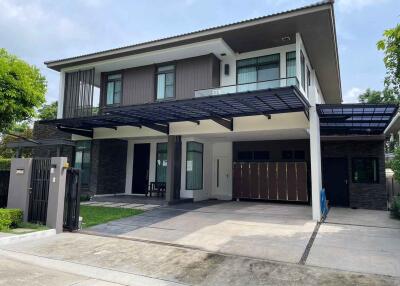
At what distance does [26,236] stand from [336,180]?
12703mm

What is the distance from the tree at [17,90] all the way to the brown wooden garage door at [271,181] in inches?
398

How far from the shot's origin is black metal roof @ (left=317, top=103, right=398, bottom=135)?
10.1 m

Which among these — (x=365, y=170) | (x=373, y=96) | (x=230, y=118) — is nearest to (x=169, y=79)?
(x=230, y=118)

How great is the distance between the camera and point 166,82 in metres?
14.9

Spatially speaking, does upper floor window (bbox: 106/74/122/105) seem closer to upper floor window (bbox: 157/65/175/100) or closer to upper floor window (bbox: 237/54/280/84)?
upper floor window (bbox: 157/65/175/100)

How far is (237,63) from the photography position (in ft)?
45.5

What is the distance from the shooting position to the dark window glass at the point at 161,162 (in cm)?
1677

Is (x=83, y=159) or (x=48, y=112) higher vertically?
(x=48, y=112)

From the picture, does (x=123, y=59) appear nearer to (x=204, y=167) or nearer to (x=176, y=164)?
(x=176, y=164)

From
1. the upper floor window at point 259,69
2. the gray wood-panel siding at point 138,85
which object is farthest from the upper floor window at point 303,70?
the gray wood-panel siding at point 138,85

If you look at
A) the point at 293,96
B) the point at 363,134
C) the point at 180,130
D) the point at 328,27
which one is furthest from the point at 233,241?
the point at 363,134

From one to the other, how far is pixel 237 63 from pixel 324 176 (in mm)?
6719

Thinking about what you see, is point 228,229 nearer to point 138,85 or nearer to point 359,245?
point 359,245

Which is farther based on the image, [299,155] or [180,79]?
[299,155]
